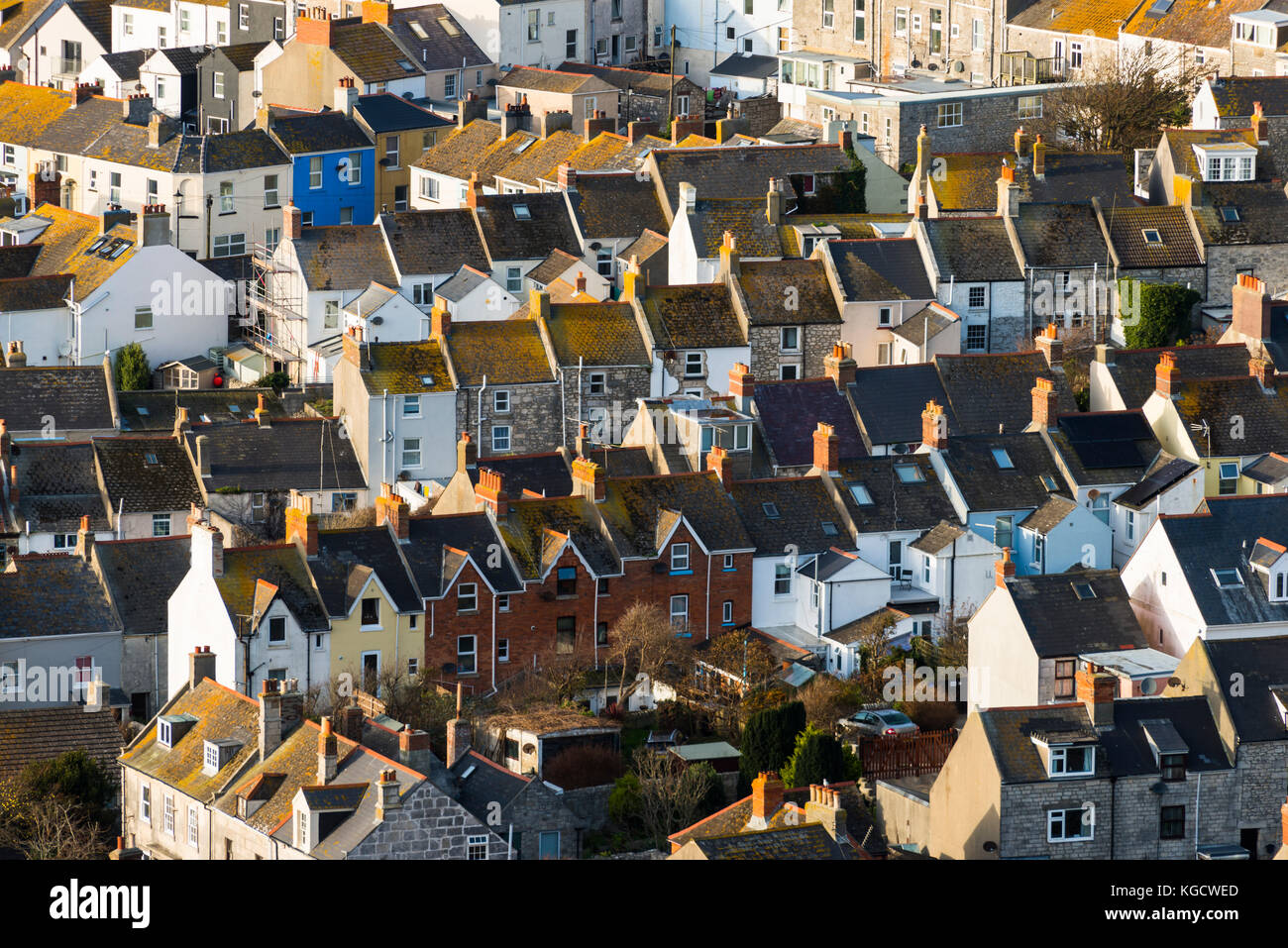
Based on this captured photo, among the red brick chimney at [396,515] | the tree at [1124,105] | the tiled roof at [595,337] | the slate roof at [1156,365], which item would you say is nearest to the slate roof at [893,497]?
the slate roof at [1156,365]

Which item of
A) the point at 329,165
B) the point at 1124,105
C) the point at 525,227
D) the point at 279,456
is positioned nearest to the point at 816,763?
the point at 279,456

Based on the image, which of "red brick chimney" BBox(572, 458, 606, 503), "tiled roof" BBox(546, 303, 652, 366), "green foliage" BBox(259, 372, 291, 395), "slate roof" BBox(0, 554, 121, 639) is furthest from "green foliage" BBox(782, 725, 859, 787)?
"green foliage" BBox(259, 372, 291, 395)

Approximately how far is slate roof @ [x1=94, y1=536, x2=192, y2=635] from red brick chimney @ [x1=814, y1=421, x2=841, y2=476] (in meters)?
16.6

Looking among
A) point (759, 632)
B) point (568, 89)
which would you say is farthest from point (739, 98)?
point (759, 632)

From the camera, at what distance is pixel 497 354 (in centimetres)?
6962

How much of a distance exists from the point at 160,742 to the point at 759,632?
17.1 metres

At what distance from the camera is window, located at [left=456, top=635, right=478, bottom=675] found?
5597 centimetres

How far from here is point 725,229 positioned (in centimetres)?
7806

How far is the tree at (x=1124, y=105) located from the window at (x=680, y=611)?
37359 mm

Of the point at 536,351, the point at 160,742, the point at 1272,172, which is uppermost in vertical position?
the point at 1272,172

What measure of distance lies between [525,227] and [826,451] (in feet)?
81.9

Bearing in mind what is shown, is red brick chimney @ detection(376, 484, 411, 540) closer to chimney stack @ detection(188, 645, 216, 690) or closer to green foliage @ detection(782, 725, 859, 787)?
chimney stack @ detection(188, 645, 216, 690)

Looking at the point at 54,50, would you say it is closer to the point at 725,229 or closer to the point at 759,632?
the point at 725,229
